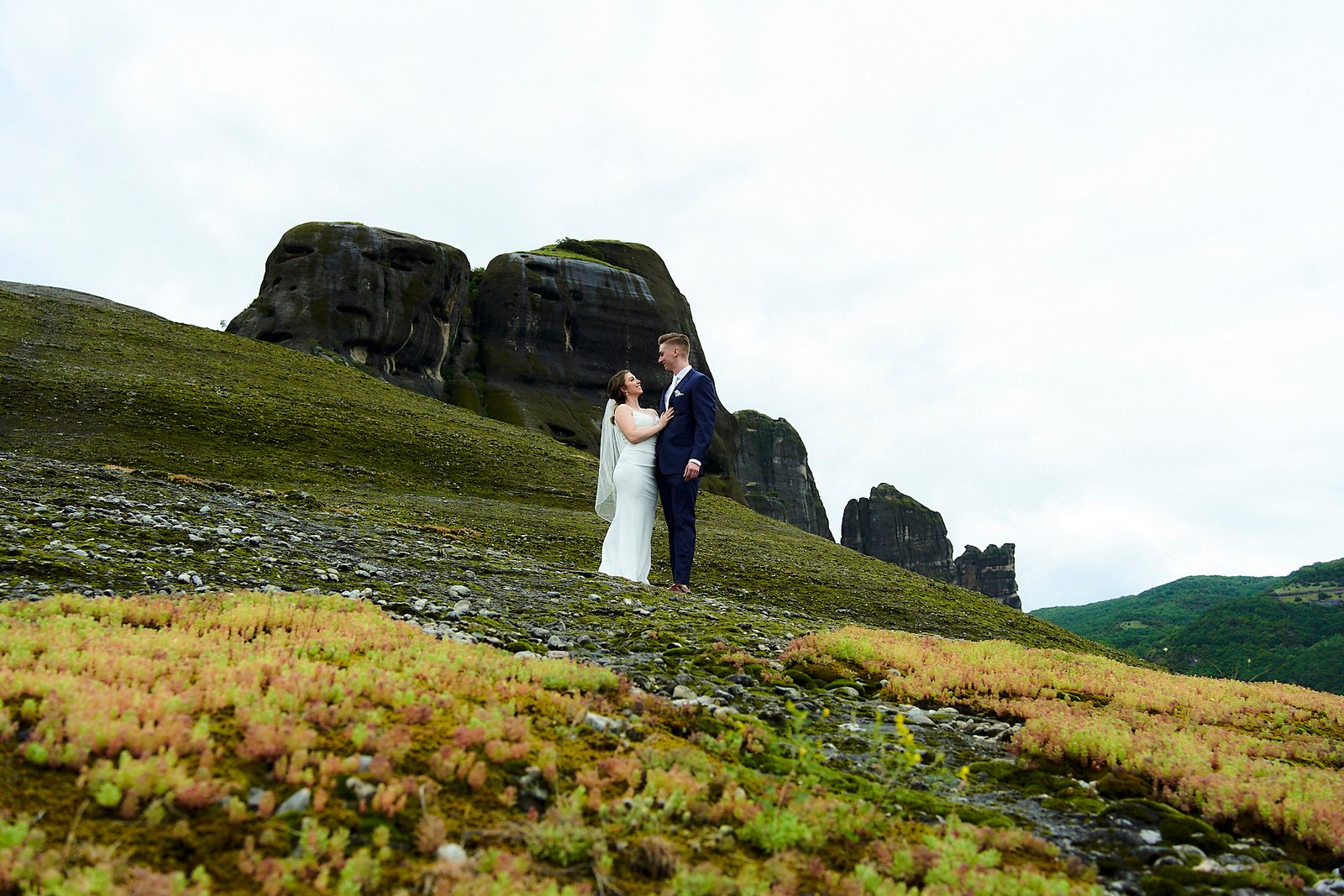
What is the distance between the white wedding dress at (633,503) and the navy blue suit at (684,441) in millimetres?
502

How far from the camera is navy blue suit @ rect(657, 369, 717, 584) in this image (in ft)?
55.7

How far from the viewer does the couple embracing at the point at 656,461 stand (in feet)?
55.9

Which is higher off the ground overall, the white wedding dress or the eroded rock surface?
the white wedding dress

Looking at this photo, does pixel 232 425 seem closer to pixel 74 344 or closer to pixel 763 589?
pixel 74 344

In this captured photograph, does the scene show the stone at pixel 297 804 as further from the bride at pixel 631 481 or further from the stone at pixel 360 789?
the bride at pixel 631 481

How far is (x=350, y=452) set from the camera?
45.4 meters

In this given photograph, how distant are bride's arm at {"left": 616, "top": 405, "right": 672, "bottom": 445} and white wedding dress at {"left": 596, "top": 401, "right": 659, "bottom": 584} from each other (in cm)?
13

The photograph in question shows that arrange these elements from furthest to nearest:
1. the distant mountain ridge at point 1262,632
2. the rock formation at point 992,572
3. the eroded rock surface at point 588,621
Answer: the rock formation at point 992,572 → the distant mountain ridge at point 1262,632 → the eroded rock surface at point 588,621

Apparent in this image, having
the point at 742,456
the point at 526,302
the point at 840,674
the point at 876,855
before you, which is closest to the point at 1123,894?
the point at 876,855

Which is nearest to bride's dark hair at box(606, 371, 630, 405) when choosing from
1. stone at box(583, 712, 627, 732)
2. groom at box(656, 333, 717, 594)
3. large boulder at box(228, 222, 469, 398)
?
groom at box(656, 333, 717, 594)

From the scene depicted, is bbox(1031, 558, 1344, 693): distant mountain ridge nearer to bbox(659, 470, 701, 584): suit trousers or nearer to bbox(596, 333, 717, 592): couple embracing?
bbox(659, 470, 701, 584): suit trousers

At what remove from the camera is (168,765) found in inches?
175

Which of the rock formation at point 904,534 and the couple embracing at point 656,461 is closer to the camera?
the couple embracing at point 656,461

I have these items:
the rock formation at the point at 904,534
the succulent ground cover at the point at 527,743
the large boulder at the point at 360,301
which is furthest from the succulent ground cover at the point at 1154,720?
the rock formation at the point at 904,534
